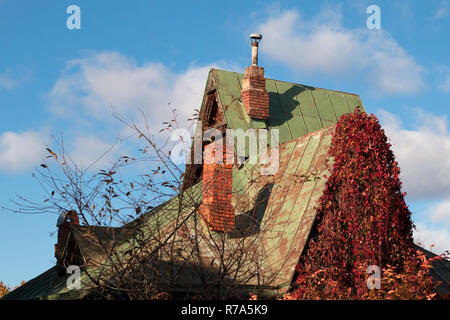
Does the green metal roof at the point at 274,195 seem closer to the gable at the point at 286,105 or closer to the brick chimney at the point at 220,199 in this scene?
the gable at the point at 286,105

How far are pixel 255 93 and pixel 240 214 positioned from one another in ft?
22.4

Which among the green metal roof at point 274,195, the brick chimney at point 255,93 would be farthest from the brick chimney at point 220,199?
the brick chimney at point 255,93

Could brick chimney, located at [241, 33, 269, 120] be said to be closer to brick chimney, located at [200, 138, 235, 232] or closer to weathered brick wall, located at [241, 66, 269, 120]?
weathered brick wall, located at [241, 66, 269, 120]

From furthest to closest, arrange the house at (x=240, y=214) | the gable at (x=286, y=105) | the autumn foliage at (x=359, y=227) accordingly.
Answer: the gable at (x=286, y=105)
the autumn foliage at (x=359, y=227)
the house at (x=240, y=214)

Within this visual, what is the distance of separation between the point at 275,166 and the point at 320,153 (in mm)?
1979

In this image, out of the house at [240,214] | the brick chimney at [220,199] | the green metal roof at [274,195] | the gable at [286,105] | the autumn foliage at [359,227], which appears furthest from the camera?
the gable at [286,105]

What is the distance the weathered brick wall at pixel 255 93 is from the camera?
21.3 metres

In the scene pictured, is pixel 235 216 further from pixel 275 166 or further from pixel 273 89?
pixel 273 89

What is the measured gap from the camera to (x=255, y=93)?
70.4 feet

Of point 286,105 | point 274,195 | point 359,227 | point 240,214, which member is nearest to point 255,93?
point 286,105

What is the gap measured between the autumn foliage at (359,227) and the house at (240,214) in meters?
0.48

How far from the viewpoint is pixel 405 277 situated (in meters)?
12.1
